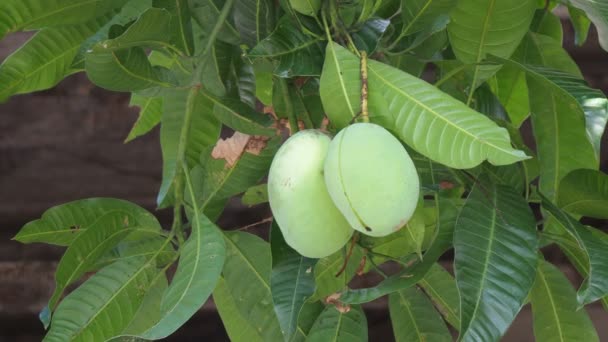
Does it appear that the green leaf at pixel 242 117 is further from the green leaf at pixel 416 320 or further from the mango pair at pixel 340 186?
the green leaf at pixel 416 320

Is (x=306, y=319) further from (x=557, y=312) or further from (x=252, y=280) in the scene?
(x=557, y=312)

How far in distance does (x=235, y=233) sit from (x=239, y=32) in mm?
193

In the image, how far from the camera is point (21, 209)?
1.37 metres

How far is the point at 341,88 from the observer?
0.52 m

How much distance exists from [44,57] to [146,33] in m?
0.18

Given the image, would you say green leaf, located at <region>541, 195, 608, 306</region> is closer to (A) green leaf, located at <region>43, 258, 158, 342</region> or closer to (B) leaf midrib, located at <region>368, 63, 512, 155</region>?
(B) leaf midrib, located at <region>368, 63, 512, 155</region>

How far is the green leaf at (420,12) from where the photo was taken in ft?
2.06

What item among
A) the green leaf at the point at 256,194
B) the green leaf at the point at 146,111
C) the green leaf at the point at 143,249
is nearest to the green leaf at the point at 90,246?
the green leaf at the point at 143,249

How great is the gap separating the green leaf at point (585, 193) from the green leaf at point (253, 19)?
31 centimetres

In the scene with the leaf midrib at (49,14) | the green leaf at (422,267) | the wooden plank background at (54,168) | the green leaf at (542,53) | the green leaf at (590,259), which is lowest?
the wooden plank background at (54,168)

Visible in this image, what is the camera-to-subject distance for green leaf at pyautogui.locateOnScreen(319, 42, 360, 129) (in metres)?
0.52

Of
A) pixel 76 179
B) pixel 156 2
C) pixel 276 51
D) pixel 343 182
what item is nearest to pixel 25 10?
pixel 156 2

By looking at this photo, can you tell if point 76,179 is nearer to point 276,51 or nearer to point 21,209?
point 21,209

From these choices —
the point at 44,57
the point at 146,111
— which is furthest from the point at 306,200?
the point at 146,111
